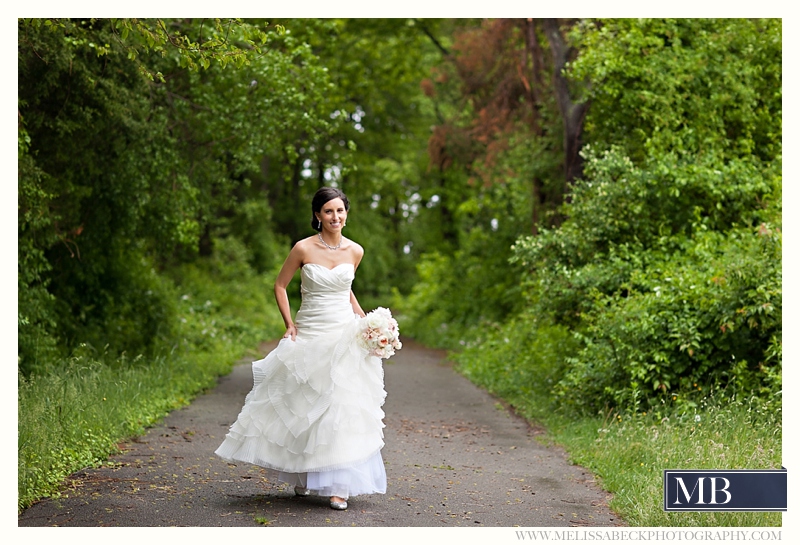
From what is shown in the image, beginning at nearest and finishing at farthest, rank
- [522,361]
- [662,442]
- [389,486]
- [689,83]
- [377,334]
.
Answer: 1. [377,334]
2. [389,486]
3. [662,442]
4. [689,83]
5. [522,361]

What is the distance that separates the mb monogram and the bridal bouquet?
2124 millimetres

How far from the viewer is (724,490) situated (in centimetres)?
613

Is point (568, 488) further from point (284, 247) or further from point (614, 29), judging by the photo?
point (284, 247)

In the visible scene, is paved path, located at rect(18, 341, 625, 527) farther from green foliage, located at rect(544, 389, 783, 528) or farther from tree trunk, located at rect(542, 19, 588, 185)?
tree trunk, located at rect(542, 19, 588, 185)

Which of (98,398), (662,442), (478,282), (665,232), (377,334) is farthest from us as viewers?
(478,282)

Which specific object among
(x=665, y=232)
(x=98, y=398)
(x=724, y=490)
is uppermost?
(x=665, y=232)

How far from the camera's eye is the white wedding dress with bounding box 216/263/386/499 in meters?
6.36

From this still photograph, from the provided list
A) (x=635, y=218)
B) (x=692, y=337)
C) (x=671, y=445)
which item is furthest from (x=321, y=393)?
(x=635, y=218)

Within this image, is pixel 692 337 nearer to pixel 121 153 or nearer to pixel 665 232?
pixel 665 232

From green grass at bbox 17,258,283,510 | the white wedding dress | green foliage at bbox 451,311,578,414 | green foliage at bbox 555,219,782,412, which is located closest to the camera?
the white wedding dress

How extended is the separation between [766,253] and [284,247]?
83.7 ft

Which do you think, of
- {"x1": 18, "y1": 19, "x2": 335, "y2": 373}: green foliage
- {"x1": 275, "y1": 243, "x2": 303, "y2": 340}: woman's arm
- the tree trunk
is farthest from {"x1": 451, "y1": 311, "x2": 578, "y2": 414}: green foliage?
{"x1": 275, "y1": 243, "x2": 303, "y2": 340}: woman's arm

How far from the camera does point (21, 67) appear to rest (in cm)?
930

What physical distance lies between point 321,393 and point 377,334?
59 centimetres
